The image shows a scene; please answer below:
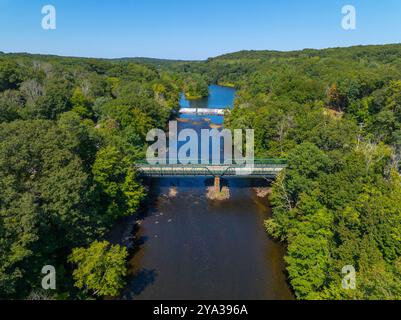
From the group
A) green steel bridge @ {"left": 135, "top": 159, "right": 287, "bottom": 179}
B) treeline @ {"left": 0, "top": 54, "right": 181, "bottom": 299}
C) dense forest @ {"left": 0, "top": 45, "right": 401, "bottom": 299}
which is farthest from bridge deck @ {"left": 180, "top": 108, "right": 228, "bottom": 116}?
treeline @ {"left": 0, "top": 54, "right": 181, "bottom": 299}

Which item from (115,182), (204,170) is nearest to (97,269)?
(115,182)

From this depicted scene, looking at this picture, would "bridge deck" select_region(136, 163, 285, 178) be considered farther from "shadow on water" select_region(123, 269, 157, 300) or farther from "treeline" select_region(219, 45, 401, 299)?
"shadow on water" select_region(123, 269, 157, 300)

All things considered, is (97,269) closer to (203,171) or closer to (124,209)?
(124,209)

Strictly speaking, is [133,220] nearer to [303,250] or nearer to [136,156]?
[136,156]

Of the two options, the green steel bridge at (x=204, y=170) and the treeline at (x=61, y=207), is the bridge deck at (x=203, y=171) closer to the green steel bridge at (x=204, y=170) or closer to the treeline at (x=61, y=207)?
the green steel bridge at (x=204, y=170)

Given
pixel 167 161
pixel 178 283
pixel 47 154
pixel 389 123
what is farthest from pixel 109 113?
pixel 389 123

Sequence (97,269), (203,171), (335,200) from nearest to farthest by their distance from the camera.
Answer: (97,269) < (335,200) < (203,171)
